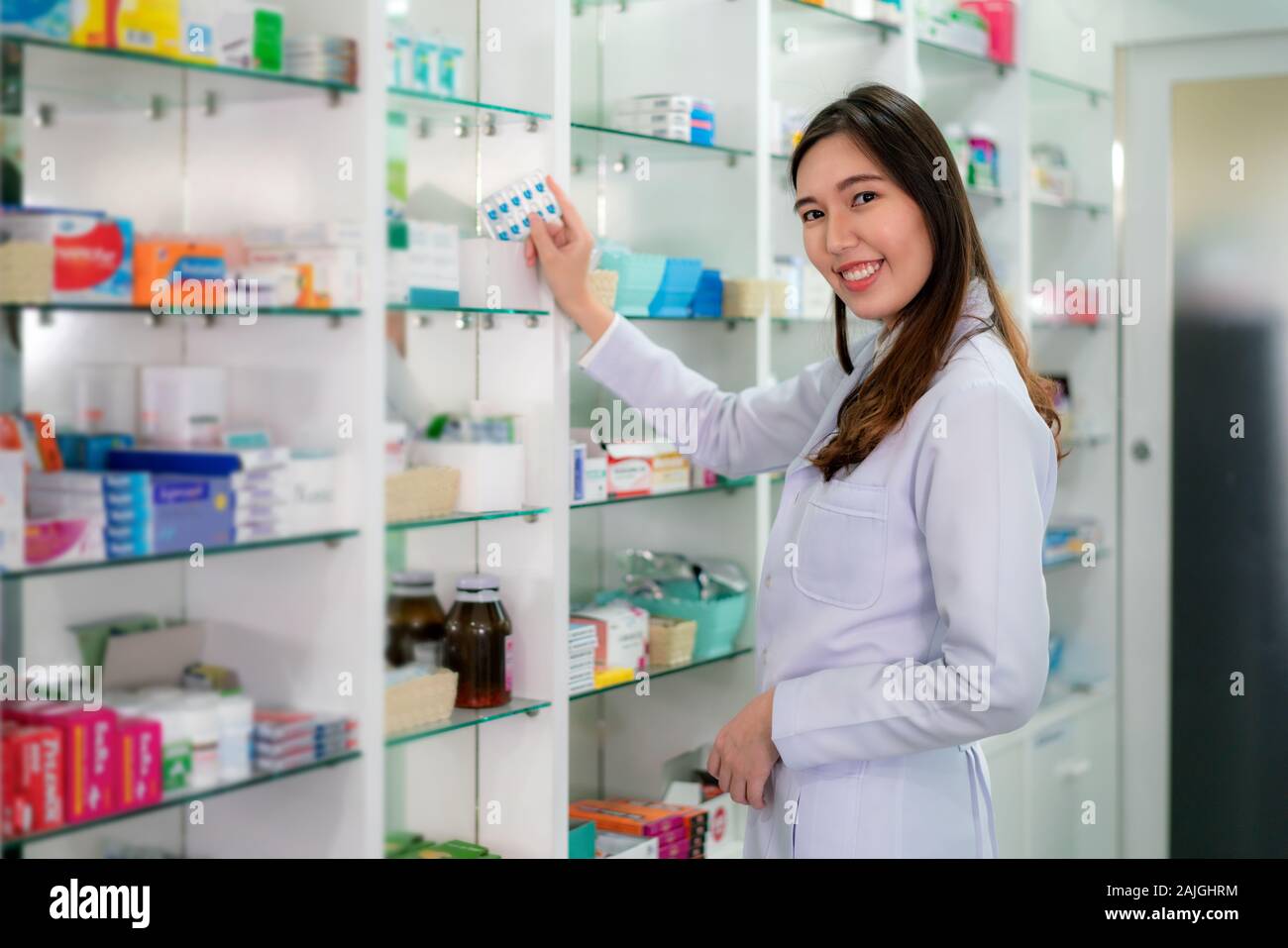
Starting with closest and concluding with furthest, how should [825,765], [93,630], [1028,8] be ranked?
[93,630] < [825,765] < [1028,8]

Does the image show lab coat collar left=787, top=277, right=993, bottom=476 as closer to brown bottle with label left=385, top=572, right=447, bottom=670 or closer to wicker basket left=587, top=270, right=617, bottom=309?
wicker basket left=587, top=270, right=617, bottom=309

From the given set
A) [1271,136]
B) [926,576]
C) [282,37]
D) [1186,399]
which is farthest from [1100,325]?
[282,37]

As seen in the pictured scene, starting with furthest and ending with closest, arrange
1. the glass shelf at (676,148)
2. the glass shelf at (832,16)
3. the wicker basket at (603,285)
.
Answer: the glass shelf at (832,16), the glass shelf at (676,148), the wicker basket at (603,285)

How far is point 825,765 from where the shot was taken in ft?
7.39

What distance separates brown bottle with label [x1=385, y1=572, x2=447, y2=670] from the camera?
2410mm

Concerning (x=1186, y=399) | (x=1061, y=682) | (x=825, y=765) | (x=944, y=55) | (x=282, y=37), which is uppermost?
(x=944, y=55)

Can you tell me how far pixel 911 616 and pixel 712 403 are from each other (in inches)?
29.1

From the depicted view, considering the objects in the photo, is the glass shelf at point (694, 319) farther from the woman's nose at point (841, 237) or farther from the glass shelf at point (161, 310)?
the glass shelf at point (161, 310)

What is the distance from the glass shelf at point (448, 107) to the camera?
2.36 metres

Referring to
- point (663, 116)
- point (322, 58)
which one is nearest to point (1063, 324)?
point (663, 116)

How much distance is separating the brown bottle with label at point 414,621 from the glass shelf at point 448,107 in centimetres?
76
